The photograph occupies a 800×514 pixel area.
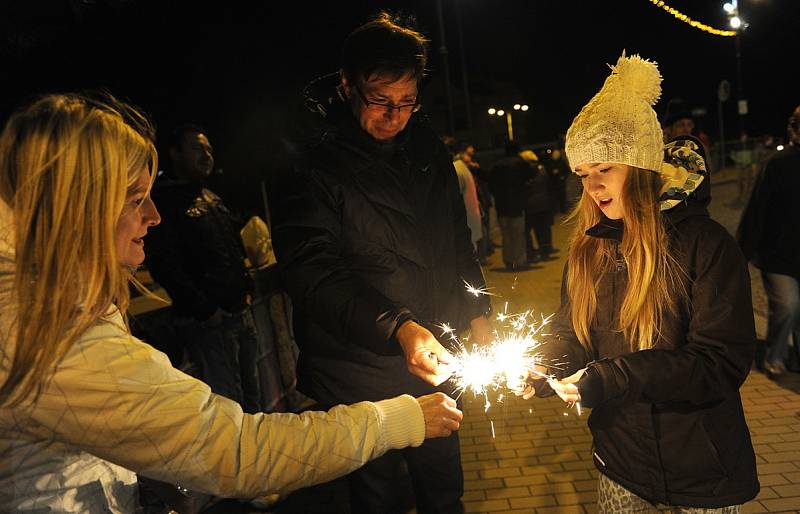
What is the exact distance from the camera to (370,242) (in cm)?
304

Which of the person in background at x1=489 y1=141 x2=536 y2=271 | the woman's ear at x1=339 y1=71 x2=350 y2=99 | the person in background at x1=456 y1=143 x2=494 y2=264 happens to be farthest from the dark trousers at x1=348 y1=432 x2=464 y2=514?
the person in background at x1=456 y1=143 x2=494 y2=264

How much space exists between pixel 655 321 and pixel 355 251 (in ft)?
4.53

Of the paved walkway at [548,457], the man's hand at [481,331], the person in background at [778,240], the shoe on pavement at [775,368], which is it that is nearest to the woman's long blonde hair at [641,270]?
the man's hand at [481,331]

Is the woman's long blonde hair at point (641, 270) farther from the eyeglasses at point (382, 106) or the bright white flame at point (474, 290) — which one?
the eyeglasses at point (382, 106)

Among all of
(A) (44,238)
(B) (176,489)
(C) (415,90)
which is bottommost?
(B) (176,489)

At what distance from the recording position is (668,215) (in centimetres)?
250

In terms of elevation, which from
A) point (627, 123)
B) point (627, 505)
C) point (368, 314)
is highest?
point (627, 123)

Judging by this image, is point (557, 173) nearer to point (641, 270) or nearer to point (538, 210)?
point (538, 210)

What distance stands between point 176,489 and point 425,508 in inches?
61.9

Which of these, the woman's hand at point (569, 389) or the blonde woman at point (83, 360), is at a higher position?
→ the blonde woman at point (83, 360)

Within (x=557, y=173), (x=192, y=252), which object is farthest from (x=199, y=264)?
(x=557, y=173)

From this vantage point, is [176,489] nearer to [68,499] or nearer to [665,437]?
[68,499]

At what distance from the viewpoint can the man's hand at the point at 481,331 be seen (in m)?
3.43

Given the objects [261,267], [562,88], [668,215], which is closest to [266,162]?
[261,267]
